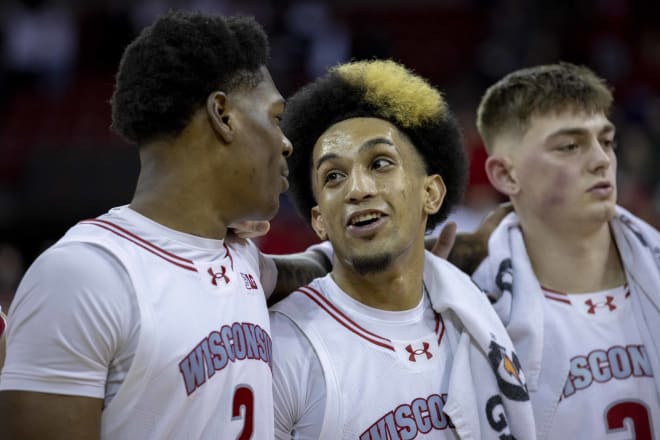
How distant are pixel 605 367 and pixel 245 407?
1.58 metres

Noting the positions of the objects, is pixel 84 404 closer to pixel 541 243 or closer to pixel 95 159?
pixel 541 243

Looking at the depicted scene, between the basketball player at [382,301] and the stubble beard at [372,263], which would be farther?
the stubble beard at [372,263]

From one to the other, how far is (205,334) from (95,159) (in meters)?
8.67

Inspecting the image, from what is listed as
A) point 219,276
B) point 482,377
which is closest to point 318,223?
point 219,276

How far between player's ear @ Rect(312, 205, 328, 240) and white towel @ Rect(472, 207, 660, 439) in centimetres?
80

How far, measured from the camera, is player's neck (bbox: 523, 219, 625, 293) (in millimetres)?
3887

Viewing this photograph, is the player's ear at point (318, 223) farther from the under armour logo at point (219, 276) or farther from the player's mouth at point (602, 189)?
the player's mouth at point (602, 189)

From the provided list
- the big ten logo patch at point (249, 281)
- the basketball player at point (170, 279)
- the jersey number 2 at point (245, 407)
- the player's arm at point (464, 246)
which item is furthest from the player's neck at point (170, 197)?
the player's arm at point (464, 246)

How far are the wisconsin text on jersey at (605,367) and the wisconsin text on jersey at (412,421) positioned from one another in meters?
0.65

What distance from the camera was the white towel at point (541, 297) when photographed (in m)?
3.56

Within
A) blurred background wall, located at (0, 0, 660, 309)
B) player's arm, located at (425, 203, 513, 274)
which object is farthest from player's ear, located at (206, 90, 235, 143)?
blurred background wall, located at (0, 0, 660, 309)

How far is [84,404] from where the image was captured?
2449 millimetres

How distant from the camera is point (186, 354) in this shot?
2.62 meters

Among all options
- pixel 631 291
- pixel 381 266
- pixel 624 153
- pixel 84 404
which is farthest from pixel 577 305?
pixel 624 153
